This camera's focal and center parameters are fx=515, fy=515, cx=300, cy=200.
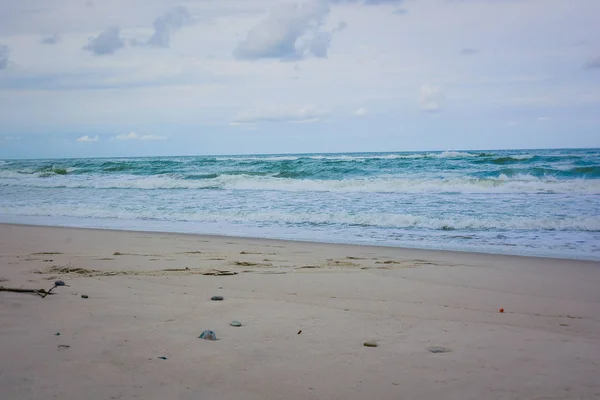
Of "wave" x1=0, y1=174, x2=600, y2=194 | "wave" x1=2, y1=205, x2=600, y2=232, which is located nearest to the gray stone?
"wave" x1=2, y1=205, x2=600, y2=232

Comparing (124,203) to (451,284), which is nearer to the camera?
(451,284)

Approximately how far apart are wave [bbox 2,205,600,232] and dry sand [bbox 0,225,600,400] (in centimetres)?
344

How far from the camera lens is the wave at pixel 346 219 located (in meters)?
9.83

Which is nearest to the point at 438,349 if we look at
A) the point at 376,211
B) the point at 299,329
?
the point at 299,329

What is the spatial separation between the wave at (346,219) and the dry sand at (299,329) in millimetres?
3439

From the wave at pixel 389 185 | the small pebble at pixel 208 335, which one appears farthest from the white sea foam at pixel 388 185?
the small pebble at pixel 208 335

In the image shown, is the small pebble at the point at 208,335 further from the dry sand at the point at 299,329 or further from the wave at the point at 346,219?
the wave at the point at 346,219

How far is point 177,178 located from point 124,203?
37.0ft

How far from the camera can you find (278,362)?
2900mm

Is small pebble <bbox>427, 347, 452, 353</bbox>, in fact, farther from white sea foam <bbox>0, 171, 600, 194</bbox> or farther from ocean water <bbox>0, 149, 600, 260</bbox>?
white sea foam <bbox>0, 171, 600, 194</bbox>

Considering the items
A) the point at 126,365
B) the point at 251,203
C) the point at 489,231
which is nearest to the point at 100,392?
the point at 126,365

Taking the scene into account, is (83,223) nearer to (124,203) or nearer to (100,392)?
(124,203)

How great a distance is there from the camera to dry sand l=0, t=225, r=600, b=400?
8.52 ft

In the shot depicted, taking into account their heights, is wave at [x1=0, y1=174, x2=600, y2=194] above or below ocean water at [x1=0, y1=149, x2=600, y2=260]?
above
